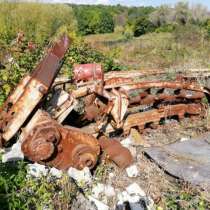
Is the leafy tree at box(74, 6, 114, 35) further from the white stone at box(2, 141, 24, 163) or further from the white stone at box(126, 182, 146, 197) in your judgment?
the white stone at box(126, 182, 146, 197)

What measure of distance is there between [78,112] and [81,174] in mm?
1418

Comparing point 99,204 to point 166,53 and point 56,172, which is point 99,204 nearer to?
point 56,172

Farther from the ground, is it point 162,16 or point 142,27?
point 162,16

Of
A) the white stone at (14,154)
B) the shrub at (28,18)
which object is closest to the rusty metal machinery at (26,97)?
the white stone at (14,154)

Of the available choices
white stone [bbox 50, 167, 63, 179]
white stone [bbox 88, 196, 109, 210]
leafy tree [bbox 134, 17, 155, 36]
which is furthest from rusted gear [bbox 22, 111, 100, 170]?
leafy tree [bbox 134, 17, 155, 36]

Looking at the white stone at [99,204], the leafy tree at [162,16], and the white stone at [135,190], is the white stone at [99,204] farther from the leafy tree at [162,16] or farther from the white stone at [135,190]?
the leafy tree at [162,16]

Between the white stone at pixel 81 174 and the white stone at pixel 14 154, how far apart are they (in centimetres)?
60

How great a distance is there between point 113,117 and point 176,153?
3.20 ft

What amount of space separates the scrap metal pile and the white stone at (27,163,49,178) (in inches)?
3.5

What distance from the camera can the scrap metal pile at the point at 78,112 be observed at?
5.24 m

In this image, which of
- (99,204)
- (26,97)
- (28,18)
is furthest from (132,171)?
Result: (28,18)

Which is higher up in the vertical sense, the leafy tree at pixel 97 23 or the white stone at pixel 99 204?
the white stone at pixel 99 204

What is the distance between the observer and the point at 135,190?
17.5 feet

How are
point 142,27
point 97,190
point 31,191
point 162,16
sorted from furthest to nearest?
point 162,16, point 142,27, point 97,190, point 31,191
